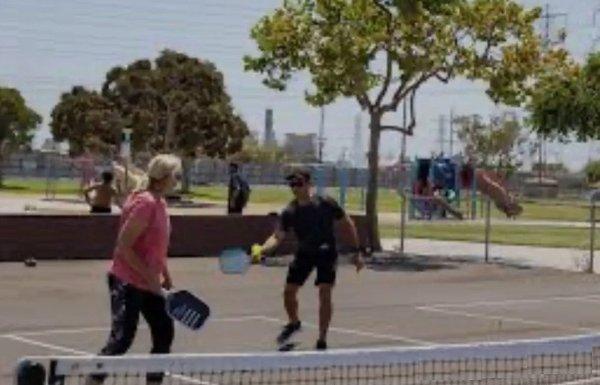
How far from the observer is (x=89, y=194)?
82.3 ft

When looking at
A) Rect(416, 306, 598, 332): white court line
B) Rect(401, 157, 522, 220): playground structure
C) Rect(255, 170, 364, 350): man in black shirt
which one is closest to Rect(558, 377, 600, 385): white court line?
Rect(255, 170, 364, 350): man in black shirt

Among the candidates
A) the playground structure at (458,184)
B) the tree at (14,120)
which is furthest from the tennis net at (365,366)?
the tree at (14,120)

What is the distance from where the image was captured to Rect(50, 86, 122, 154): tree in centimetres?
7044

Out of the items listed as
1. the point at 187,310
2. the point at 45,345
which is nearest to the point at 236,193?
the point at 45,345

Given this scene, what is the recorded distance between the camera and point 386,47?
27203 millimetres

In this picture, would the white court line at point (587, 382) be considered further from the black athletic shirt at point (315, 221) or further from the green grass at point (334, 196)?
the green grass at point (334, 196)

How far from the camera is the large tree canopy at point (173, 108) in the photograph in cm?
6456

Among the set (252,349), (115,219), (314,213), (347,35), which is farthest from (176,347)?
(347,35)

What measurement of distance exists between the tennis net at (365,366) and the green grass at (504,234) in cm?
2289

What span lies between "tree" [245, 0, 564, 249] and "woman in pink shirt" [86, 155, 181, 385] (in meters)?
18.2

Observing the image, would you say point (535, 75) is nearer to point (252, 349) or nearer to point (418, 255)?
point (418, 255)

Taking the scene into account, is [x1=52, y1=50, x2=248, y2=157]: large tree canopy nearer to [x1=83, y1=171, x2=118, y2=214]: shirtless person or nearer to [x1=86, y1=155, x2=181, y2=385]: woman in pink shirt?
[x1=83, y1=171, x2=118, y2=214]: shirtless person

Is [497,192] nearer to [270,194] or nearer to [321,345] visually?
[270,194]

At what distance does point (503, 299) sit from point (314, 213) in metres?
7.67
